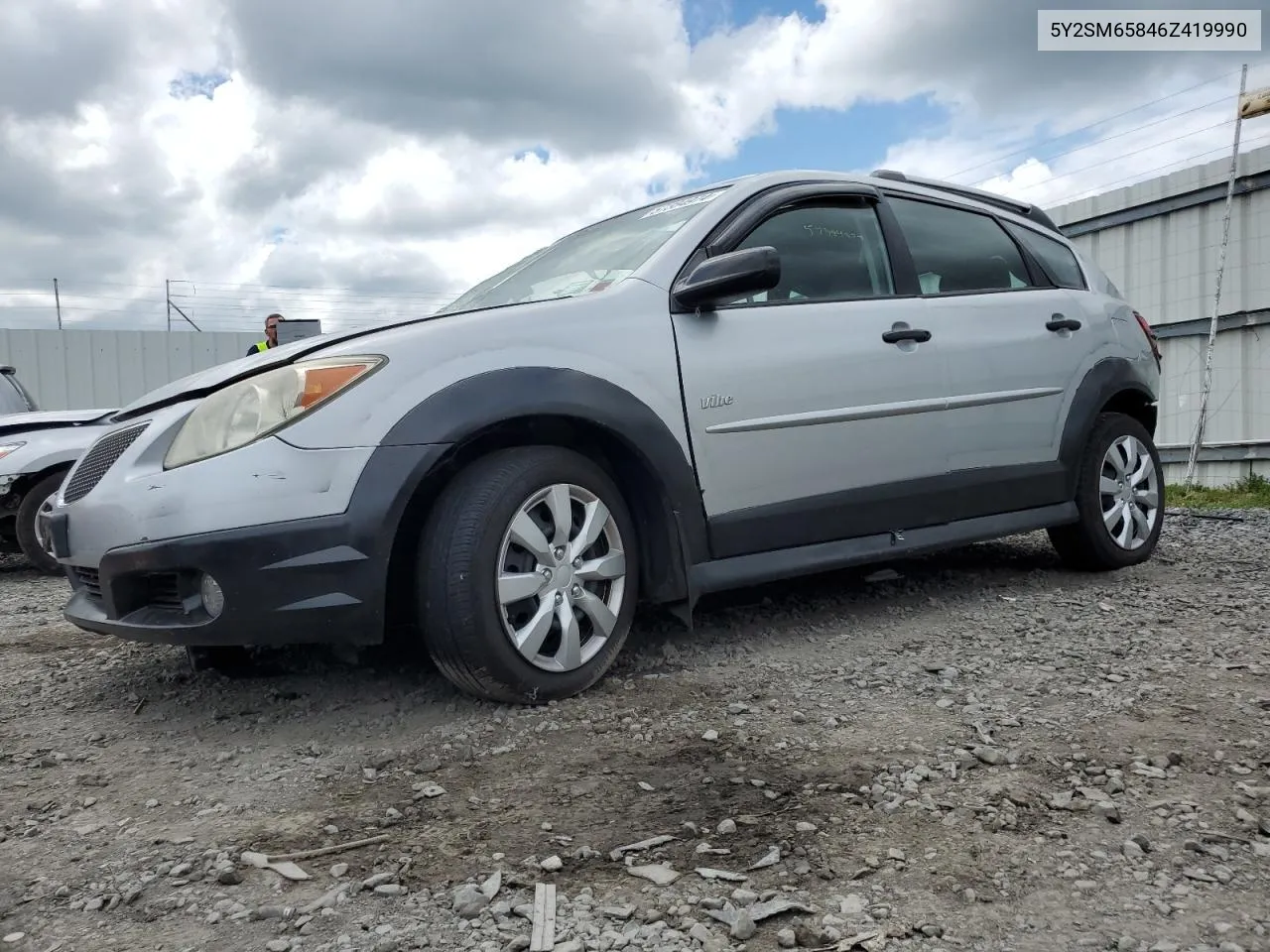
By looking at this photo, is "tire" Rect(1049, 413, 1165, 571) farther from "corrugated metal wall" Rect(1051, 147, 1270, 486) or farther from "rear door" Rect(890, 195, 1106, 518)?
"corrugated metal wall" Rect(1051, 147, 1270, 486)

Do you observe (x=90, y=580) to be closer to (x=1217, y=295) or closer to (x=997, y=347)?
(x=997, y=347)

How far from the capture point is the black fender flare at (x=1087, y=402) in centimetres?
441

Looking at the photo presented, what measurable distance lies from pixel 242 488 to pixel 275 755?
70 cm

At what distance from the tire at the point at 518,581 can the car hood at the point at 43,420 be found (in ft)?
16.1

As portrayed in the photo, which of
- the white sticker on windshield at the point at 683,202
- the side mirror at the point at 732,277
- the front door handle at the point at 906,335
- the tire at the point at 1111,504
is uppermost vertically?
the white sticker on windshield at the point at 683,202

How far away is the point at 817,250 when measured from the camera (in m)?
3.81

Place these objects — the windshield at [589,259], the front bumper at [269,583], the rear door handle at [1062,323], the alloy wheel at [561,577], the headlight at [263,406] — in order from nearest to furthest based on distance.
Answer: the front bumper at [269,583]
the headlight at [263,406]
the alloy wheel at [561,577]
the windshield at [589,259]
the rear door handle at [1062,323]

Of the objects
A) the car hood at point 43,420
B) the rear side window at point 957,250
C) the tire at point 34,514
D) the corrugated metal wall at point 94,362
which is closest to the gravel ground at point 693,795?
the rear side window at point 957,250

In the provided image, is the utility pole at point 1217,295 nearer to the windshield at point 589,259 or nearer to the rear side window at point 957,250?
the rear side window at point 957,250

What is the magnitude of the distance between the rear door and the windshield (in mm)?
988

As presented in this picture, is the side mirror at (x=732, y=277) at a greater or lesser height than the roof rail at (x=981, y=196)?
lesser

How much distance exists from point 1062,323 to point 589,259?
210 centimetres

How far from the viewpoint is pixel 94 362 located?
13.3 meters

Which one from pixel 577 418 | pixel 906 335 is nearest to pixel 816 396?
pixel 906 335
